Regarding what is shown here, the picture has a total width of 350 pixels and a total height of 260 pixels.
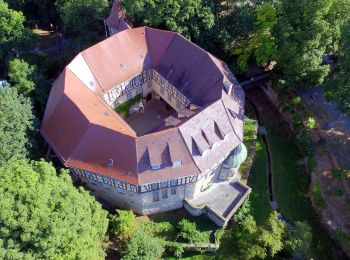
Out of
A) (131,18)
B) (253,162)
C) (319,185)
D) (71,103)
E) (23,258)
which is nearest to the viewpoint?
(23,258)

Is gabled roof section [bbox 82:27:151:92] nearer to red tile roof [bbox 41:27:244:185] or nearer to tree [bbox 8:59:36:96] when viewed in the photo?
red tile roof [bbox 41:27:244:185]

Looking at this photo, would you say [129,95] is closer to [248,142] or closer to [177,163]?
[248,142]

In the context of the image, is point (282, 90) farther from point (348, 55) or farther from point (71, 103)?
point (71, 103)

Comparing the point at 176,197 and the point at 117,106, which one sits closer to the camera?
the point at 176,197

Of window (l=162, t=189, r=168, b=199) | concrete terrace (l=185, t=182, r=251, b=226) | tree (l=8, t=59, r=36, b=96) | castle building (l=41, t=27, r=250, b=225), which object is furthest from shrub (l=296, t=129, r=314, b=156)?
tree (l=8, t=59, r=36, b=96)

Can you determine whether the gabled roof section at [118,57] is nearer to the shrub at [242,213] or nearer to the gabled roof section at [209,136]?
the gabled roof section at [209,136]

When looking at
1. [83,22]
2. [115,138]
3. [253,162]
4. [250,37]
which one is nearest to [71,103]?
[115,138]

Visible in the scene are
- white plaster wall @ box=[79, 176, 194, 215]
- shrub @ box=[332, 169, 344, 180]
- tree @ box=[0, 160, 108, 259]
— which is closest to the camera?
tree @ box=[0, 160, 108, 259]
